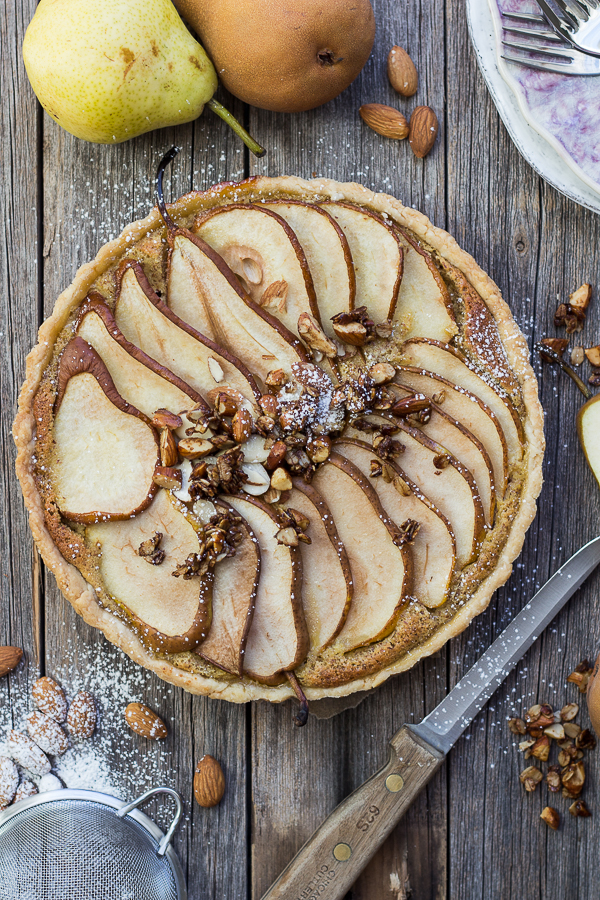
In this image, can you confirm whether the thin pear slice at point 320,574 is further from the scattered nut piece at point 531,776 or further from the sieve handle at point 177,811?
the scattered nut piece at point 531,776

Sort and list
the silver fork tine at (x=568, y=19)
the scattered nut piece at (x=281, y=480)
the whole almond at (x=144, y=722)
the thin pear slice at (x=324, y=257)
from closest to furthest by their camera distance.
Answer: the scattered nut piece at (x=281, y=480) < the thin pear slice at (x=324, y=257) < the silver fork tine at (x=568, y=19) < the whole almond at (x=144, y=722)

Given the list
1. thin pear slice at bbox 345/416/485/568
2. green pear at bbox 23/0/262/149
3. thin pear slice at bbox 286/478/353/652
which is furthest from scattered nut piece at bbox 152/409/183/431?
green pear at bbox 23/0/262/149

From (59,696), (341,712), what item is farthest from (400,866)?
(59,696)

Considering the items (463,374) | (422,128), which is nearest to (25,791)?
(463,374)

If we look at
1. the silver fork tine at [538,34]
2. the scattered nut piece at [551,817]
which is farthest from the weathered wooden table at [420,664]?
the silver fork tine at [538,34]

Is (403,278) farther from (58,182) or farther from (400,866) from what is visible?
(400,866)

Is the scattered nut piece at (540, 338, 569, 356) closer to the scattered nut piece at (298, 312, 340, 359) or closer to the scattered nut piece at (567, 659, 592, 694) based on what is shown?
the scattered nut piece at (298, 312, 340, 359)
